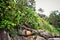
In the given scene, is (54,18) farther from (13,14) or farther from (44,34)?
(13,14)

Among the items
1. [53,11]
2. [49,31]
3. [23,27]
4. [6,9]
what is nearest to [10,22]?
[6,9]

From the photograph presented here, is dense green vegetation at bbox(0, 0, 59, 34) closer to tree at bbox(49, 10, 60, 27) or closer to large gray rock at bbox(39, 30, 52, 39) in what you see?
large gray rock at bbox(39, 30, 52, 39)

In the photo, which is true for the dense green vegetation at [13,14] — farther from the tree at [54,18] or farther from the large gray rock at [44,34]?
the tree at [54,18]

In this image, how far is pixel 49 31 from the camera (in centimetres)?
901

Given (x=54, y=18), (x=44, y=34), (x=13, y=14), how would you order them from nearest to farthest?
1. (x=13, y=14)
2. (x=44, y=34)
3. (x=54, y=18)

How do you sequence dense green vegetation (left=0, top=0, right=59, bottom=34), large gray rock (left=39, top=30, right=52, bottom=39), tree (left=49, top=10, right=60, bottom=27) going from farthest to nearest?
1. tree (left=49, top=10, right=60, bottom=27)
2. large gray rock (left=39, top=30, right=52, bottom=39)
3. dense green vegetation (left=0, top=0, right=59, bottom=34)

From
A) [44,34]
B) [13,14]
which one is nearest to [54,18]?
[44,34]

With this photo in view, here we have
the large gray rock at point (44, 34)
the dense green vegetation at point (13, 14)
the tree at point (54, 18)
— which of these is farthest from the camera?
the tree at point (54, 18)

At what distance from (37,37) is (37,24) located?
21.5 inches

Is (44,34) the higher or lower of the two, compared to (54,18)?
lower

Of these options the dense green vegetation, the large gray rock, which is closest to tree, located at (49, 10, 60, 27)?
the large gray rock

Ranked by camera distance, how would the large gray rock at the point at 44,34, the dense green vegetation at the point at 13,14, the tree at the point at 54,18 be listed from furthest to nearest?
the tree at the point at 54,18 → the large gray rock at the point at 44,34 → the dense green vegetation at the point at 13,14

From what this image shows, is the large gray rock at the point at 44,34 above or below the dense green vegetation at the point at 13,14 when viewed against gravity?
below

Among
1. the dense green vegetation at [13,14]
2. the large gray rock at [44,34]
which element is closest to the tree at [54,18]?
the large gray rock at [44,34]
